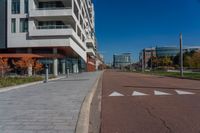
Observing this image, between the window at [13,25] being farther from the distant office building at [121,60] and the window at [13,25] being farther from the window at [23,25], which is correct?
the distant office building at [121,60]

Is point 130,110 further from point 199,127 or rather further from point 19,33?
point 19,33

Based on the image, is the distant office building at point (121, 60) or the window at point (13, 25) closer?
the window at point (13, 25)

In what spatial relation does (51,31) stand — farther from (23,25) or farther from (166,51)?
(166,51)

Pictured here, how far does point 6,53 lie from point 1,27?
4.95 m

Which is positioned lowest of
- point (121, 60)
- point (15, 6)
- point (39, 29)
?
point (121, 60)

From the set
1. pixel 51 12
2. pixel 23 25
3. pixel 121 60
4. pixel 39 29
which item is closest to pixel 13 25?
pixel 23 25

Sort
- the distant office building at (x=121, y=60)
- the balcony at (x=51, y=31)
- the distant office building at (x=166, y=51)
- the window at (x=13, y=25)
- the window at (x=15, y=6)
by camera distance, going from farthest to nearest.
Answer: the distant office building at (x=121, y=60), the distant office building at (x=166, y=51), the window at (x=15, y=6), the window at (x=13, y=25), the balcony at (x=51, y=31)

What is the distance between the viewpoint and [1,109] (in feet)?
25.0

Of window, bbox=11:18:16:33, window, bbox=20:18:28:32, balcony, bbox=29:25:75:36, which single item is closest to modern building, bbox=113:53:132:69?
window, bbox=20:18:28:32

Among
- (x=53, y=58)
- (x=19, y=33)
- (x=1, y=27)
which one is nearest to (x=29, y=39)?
(x=19, y=33)

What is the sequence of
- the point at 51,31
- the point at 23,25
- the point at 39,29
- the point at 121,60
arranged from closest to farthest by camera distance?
the point at 51,31
the point at 39,29
the point at 23,25
the point at 121,60

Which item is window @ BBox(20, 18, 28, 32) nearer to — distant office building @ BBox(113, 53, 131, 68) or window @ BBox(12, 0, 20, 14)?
window @ BBox(12, 0, 20, 14)

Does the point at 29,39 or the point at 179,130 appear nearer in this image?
the point at 179,130

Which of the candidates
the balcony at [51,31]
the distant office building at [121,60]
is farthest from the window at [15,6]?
the distant office building at [121,60]
